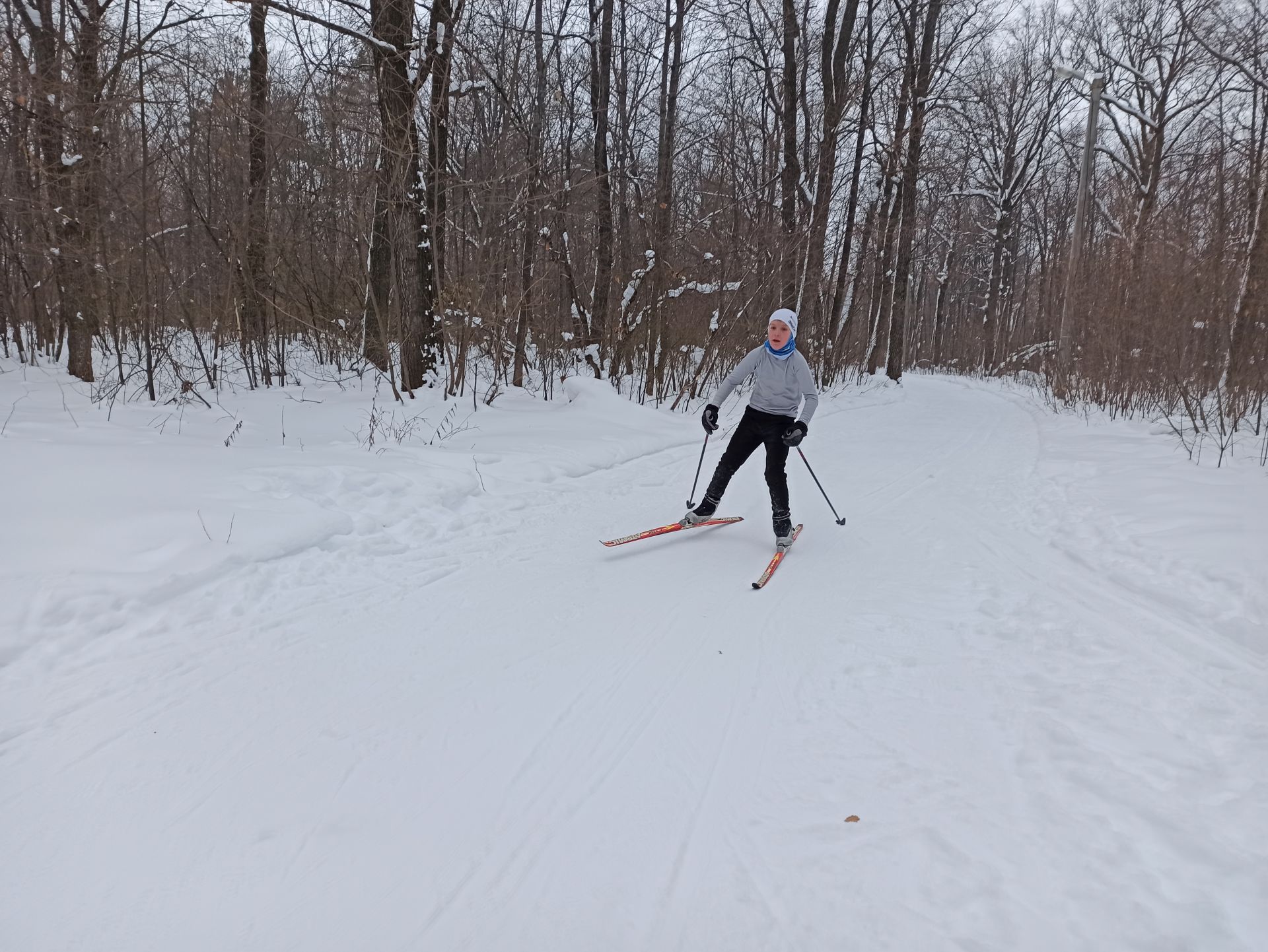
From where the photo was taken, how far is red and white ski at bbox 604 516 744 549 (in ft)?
17.7

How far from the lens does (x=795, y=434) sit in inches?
220

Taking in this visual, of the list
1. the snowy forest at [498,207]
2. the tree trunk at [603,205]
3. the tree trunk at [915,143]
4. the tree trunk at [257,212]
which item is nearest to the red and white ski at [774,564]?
the snowy forest at [498,207]

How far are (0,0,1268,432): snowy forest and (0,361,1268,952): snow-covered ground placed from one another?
558 centimetres

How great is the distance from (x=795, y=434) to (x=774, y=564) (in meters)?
1.25

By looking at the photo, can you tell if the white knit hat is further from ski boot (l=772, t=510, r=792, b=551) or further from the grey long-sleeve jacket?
ski boot (l=772, t=510, r=792, b=551)

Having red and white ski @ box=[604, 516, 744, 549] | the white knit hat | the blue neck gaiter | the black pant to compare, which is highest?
the white knit hat

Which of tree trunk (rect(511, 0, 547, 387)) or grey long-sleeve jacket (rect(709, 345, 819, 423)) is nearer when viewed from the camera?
grey long-sleeve jacket (rect(709, 345, 819, 423))

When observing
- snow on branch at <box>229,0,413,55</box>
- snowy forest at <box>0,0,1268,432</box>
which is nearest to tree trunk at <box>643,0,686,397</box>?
snowy forest at <box>0,0,1268,432</box>

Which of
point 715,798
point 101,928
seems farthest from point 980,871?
point 101,928

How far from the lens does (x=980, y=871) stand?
210 cm

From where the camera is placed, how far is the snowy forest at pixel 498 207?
31.5 feet

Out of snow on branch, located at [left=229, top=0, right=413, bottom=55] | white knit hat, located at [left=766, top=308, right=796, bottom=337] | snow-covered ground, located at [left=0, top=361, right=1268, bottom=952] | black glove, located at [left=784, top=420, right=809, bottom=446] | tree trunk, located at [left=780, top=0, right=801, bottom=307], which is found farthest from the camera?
tree trunk, located at [left=780, top=0, right=801, bottom=307]

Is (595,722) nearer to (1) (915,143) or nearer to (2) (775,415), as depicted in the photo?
(2) (775,415)

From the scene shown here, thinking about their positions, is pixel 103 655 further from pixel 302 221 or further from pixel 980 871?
pixel 302 221
